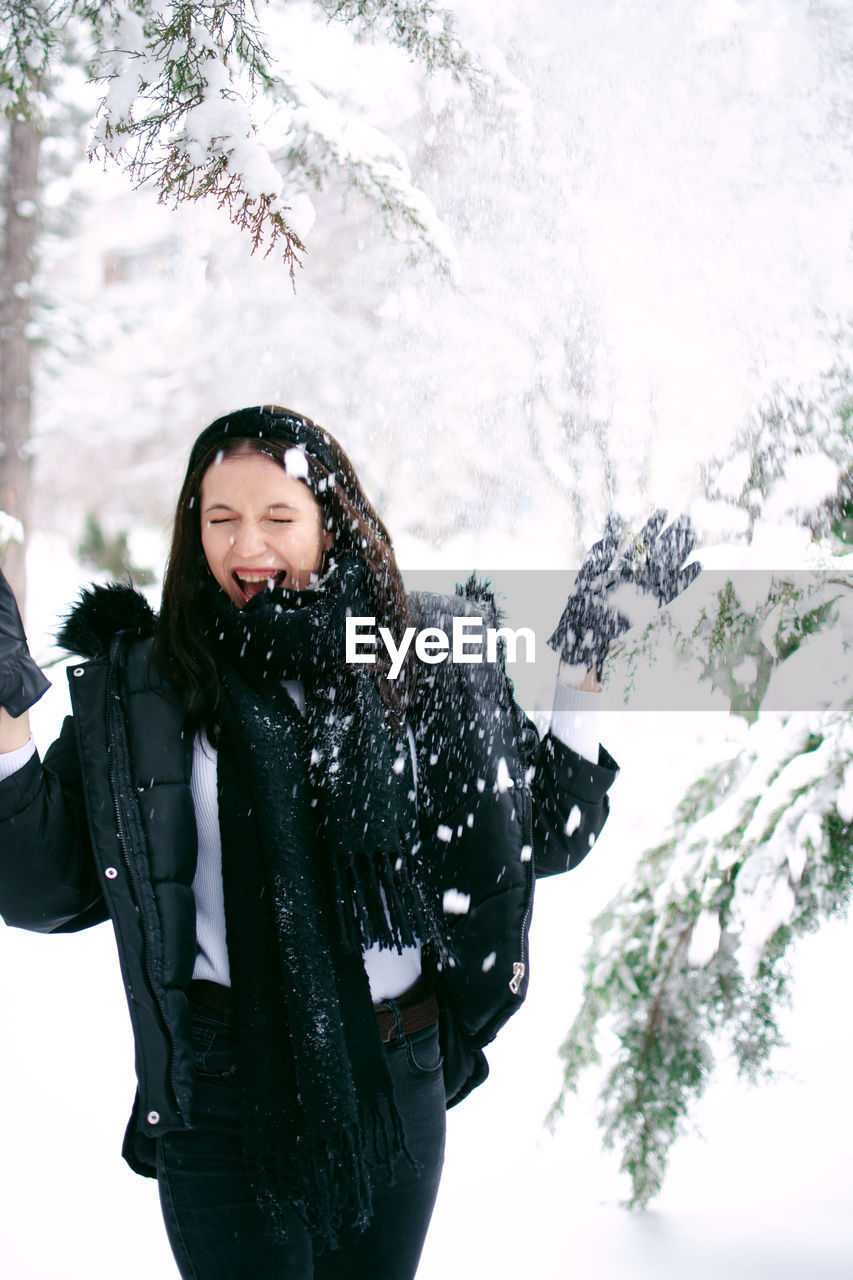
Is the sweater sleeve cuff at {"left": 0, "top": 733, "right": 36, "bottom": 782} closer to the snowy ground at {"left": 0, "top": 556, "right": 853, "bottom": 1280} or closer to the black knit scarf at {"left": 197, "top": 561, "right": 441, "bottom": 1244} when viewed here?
the black knit scarf at {"left": 197, "top": 561, "right": 441, "bottom": 1244}

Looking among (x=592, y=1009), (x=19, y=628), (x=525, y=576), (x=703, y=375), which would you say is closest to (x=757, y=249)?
(x=703, y=375)

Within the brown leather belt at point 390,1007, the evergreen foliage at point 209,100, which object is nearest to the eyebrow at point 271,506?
the evergreen foliage at point 209,100

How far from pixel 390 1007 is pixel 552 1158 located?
2.18 metres

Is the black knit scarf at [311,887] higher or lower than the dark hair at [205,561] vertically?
lower

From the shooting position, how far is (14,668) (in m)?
1.20

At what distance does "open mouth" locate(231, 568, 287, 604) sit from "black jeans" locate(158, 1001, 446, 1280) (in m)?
0.65

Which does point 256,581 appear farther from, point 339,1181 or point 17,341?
point 17,341

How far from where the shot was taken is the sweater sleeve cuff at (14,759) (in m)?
1.23

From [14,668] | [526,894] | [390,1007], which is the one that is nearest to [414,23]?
[14,668]

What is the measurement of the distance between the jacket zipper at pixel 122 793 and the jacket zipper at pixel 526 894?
538 millimetres

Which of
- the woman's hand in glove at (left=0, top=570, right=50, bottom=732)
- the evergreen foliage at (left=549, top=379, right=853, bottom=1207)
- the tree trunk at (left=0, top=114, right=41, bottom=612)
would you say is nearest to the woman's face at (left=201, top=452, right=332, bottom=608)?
the woman's hand in glove at (left=0, top=570, right=50, bottom=732)

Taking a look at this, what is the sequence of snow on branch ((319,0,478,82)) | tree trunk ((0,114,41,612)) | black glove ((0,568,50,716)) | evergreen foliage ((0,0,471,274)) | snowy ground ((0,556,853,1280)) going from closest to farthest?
1. black glove ((0,568,50,716))
2. evergreen foliage ((0,0,471,274))
3. snow on branch ((319,0,478,82))
4. snowy ground ((0,556,853,1280))
5. tree trunk ((0,114,41,612))

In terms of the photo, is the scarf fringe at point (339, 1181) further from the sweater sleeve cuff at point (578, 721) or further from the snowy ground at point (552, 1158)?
the snowy ground at point (552, 1158)

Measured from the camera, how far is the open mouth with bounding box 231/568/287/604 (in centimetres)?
154
